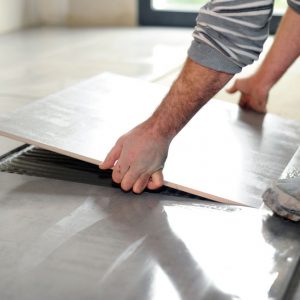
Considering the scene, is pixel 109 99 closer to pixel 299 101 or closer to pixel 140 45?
pixel 299 101

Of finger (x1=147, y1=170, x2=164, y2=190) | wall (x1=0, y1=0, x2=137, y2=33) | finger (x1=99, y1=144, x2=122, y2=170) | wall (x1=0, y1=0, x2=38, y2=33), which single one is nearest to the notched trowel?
finger (x1=147, y1=170, x2=164, y2=190)

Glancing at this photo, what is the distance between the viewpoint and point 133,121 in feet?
5.56

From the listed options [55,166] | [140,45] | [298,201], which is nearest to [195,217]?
[298,201]

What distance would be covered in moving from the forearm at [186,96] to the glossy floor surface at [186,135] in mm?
141

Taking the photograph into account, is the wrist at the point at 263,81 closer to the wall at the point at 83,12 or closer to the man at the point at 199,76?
the man at the point at 199,76

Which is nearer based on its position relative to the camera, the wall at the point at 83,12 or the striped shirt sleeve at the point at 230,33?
the striped shirt sleeve at the point at 230,33

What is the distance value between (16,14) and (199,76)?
2978 millimetres

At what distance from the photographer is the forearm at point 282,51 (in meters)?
1.90

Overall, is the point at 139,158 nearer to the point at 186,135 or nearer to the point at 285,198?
the point at 285,198

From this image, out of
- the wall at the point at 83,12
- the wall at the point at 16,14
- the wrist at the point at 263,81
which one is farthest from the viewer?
the wall at the point at 83,12

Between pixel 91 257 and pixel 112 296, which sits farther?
pixel 91 257

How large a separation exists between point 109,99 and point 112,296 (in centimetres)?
103

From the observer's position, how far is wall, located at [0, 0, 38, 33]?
12.4 feet

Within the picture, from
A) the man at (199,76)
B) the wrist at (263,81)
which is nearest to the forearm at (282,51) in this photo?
the wrist at (263,81)
